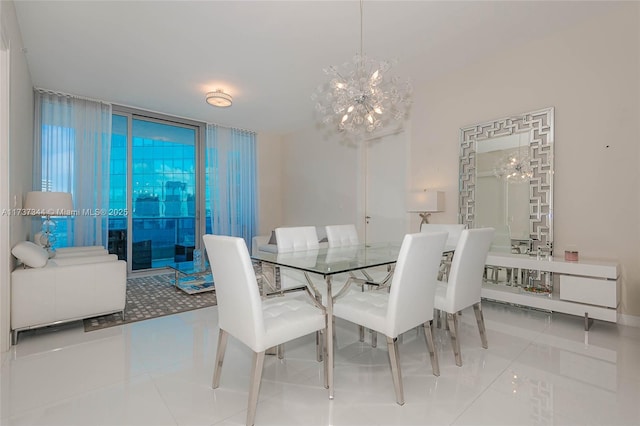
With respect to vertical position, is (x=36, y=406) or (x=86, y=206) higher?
(x=86, y=206)

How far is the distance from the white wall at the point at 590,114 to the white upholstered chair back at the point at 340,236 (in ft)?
6.87

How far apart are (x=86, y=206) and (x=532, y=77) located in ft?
19.9

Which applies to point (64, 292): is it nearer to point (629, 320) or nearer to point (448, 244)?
point (448, 244)

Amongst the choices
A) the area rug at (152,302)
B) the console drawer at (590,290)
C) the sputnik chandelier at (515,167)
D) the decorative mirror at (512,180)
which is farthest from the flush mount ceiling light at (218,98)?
the console drawer at (590,290)

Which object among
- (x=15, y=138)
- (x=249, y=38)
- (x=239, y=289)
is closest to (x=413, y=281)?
A: (x=239, y=289)

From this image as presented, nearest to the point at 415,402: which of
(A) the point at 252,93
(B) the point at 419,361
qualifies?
(B) the point at 419,361

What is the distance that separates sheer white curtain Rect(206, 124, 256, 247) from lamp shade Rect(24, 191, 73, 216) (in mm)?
2615

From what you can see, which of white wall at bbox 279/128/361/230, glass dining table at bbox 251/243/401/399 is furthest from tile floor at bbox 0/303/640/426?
white wall at bbox 279/128/361/230

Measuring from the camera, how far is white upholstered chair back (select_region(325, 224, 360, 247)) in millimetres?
3127

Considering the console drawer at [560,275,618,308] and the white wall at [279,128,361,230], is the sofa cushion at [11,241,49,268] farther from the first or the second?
the console drawer at [560,275,618,308]

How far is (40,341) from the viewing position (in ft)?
8.25

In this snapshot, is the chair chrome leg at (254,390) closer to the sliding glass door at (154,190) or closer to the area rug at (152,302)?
the area rug at (152,302)

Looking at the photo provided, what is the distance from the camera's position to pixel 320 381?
6.31ft

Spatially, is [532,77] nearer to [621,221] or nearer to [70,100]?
[621,221]
